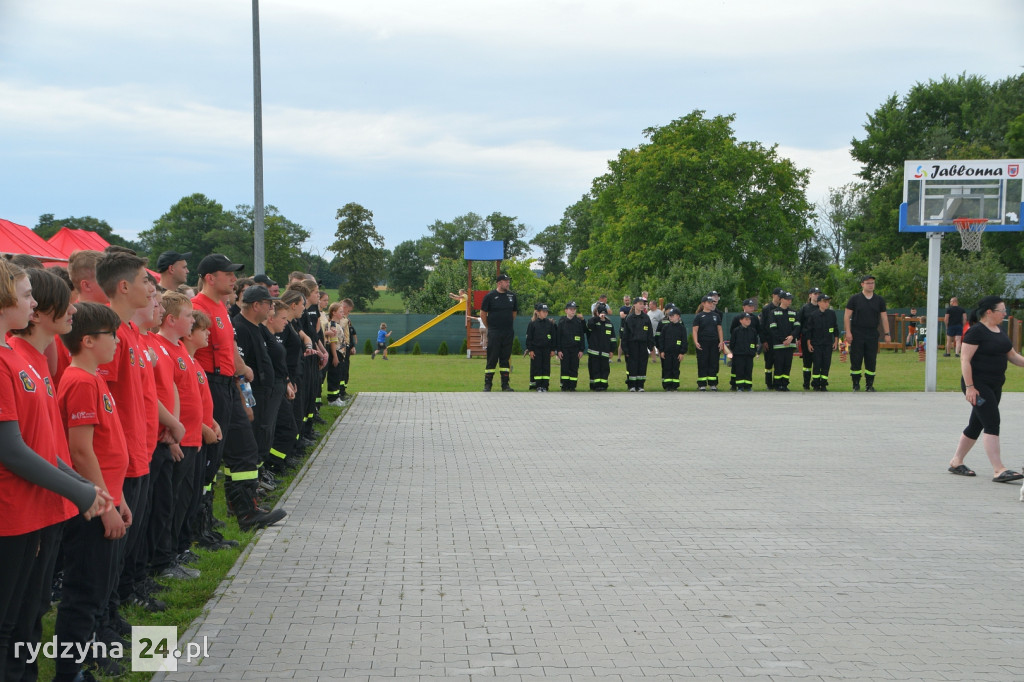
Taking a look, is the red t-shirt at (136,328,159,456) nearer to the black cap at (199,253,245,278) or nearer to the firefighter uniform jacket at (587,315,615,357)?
the black cap at (199,253,245,278)

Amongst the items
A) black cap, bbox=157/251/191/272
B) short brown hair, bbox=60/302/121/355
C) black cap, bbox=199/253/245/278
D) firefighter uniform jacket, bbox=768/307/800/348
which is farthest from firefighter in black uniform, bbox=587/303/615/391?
short brown hair, bbox=60/302/121/355

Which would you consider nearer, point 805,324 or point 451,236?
point 805,324

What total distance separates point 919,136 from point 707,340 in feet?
157

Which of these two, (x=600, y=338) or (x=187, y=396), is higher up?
(x=600, y=338)

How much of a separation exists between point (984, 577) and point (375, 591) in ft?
12.8

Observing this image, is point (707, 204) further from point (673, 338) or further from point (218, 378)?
point (218, 378)

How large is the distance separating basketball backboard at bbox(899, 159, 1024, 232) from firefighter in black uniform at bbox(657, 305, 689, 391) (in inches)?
224

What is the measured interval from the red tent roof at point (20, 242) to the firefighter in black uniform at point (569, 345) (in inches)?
397

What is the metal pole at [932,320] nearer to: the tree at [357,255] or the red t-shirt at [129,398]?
the red t-shirt at [129,398]

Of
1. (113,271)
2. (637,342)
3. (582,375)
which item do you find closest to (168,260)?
(113,271)

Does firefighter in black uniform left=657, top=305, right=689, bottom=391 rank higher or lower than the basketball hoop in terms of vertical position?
lower

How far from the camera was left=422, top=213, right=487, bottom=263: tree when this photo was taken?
332 feet

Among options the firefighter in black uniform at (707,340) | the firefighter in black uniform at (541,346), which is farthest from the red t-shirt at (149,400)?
the firefighter in black uniform at (707,340)

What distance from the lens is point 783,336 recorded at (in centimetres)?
1984
